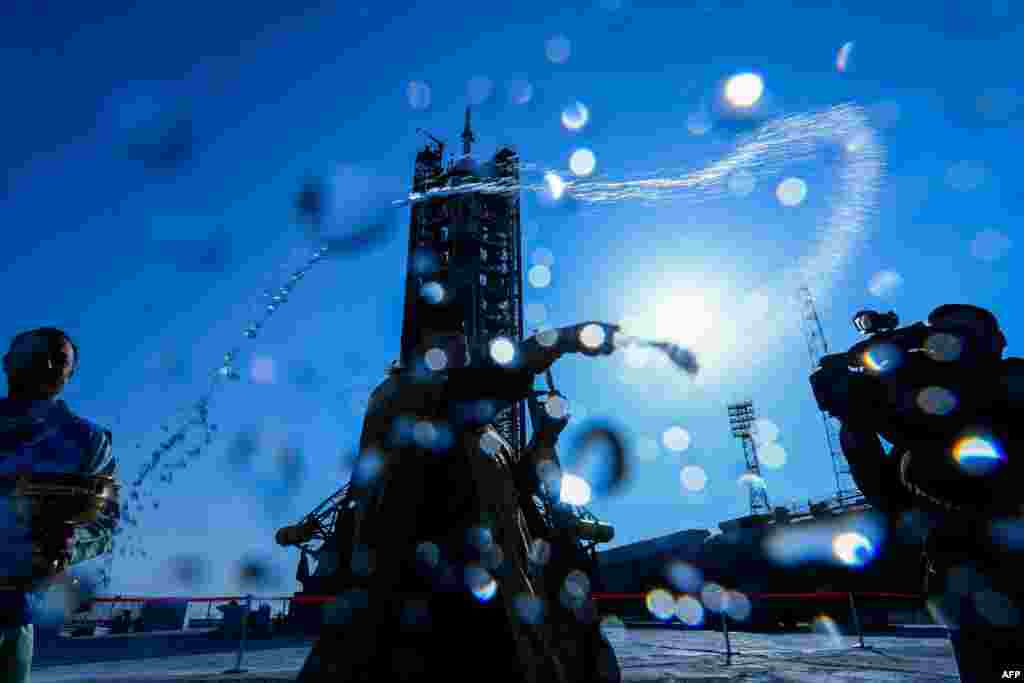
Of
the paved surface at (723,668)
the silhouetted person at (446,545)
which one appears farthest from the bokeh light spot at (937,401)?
the paved surface at (723,668)

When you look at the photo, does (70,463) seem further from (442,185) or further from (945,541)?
(442,185)

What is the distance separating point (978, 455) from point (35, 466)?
2771mm

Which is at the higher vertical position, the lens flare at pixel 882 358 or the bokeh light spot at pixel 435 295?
the bokeh light spot at pixel 435 295

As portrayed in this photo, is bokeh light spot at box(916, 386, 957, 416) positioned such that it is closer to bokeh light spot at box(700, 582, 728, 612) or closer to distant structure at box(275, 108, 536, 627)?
distant structure at box(275, 108, 536, 627)

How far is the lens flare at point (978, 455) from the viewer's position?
5.44 ft

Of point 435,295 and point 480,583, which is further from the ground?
point 435,295

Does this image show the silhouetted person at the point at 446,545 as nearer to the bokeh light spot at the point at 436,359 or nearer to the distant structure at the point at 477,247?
the bokeh light spot at the point at 436,359

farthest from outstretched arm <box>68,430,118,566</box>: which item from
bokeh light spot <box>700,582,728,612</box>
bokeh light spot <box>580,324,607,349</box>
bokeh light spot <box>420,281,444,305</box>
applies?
bokeh light spot <box>700,582,728,612</box>

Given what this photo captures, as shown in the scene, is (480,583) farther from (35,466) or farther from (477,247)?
(477,247)

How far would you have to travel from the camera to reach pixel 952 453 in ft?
5.53

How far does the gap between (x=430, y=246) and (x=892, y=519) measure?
25330 mm

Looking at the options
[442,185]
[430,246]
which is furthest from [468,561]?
[442,185]

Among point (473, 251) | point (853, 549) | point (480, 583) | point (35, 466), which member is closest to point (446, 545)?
point (480, 583)

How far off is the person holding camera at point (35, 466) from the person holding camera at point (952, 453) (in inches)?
94.7
